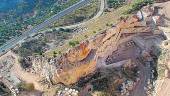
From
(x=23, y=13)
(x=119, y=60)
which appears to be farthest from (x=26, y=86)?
(x=23, y=13)

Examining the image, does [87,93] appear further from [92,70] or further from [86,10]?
[86,10]

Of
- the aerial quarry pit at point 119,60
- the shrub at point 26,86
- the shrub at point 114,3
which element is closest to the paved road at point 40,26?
the shrub at point 114,3

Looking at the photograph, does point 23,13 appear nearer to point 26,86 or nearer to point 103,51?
point 26,86

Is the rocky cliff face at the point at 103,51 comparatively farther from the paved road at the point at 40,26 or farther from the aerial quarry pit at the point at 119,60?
the paved road at the point at 40,26

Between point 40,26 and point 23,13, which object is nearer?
point 40,26

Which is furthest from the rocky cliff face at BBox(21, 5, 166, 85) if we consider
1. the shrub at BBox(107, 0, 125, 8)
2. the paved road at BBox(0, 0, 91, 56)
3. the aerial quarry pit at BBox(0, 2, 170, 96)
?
the paved road at BBox(0, 0, 91, 56)

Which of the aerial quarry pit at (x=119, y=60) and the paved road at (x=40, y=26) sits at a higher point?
the paved road at (x=40, y=26)

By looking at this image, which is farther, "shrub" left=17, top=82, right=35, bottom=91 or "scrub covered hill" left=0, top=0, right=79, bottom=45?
"scrub covered hill" left=0, top=0, right=79, bottom=45

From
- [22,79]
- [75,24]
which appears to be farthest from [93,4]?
[22,79]

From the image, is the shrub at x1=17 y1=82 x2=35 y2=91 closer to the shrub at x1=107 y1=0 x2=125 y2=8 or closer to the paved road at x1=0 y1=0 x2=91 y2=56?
the paved road at x1=0 y1=0 x2=91 y2=56
